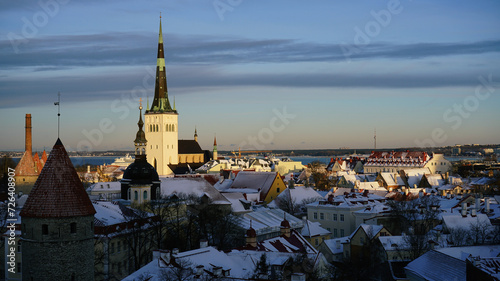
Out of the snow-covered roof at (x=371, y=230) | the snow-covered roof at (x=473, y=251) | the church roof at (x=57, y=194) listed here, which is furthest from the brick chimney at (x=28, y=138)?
the snow-covered roof at (x=473, y=251)

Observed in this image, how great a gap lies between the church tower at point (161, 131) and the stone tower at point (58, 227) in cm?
9049

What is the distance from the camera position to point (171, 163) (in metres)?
125

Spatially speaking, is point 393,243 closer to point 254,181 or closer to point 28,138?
point 254,181

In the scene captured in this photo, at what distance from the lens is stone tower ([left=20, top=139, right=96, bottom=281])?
28000mm

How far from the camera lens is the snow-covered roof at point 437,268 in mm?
30359

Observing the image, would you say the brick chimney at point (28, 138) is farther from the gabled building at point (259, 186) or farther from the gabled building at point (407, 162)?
the gabled building at point (407, 162)

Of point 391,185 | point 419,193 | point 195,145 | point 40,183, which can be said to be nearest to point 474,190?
point 391,185

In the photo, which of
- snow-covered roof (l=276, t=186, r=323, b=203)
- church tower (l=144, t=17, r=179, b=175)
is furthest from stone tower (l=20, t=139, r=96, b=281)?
church tower (l=144, t=17, r=179, b=175)

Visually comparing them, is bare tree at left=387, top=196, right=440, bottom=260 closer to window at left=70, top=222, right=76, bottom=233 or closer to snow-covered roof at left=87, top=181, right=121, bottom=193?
window at left=70, top=222, right=76, bottom=233

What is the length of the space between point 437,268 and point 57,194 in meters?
17.4

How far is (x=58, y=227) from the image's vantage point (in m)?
28.3

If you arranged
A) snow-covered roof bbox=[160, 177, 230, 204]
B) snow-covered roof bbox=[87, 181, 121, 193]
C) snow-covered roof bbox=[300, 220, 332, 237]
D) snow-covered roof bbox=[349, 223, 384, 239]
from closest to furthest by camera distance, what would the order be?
snow-covered roof bbox=[349, 223, 384, 239]
snow-covered roof bbox=[300, 220, 332, 237]
snow-covered roof bbox=[160, 177, 230, 204]
snow-covered roof bbox=[87, 181, 121, 193]

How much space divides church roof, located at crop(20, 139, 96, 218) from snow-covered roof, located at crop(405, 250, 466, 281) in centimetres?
1551

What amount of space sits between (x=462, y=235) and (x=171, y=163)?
8571 cm
